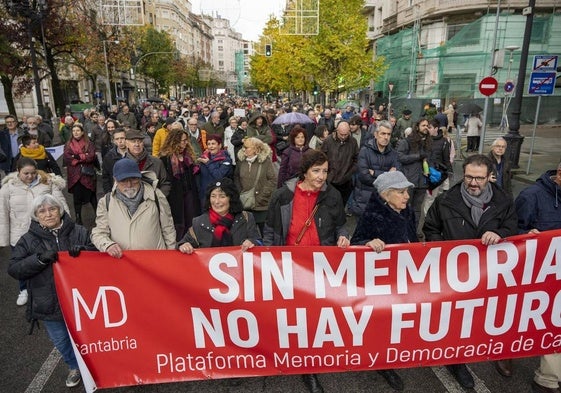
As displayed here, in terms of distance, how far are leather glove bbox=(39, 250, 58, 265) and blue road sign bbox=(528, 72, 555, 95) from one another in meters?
12.3

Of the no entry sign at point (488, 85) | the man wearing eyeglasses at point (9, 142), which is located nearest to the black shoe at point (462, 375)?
the man wearing eyeglasses at point (9, 142)

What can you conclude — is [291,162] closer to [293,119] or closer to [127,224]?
[127,224]

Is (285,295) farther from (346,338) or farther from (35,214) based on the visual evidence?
(35,214)

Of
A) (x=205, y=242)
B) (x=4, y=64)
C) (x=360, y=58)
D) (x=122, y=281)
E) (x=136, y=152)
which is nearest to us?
(x=122, y=281)

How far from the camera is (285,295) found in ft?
10.8

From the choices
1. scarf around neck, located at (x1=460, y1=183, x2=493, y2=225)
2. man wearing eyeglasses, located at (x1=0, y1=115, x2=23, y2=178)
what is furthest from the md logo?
man wearing eyeglasses, located at (x1=0, y1=115, x2=23, y2=178)

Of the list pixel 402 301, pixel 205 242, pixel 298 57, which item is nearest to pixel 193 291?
pixel 205 242

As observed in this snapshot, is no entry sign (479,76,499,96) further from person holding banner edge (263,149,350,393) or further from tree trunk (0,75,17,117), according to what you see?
tree trunk (0,75,17,117)

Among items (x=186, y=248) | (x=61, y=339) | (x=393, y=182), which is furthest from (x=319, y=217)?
(x=61, y=339)

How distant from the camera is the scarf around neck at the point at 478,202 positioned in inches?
139

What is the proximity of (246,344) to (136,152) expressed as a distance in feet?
10.8

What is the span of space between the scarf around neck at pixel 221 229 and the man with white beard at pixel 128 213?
1.79ft

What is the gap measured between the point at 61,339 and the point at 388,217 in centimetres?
285

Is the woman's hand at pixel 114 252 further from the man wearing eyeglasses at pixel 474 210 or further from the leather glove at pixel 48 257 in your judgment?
the man wearing eyeglasses at pixel 474 210
